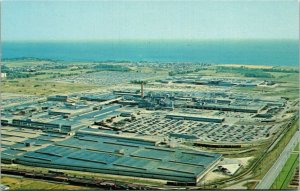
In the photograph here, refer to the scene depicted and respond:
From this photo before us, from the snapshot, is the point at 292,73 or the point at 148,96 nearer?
the point at 148,96

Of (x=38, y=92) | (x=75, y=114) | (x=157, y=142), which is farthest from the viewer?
(x=38, y=92)

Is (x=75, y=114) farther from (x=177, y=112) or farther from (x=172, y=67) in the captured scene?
(x=172, y=67)

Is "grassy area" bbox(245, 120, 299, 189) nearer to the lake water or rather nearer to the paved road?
the paved road

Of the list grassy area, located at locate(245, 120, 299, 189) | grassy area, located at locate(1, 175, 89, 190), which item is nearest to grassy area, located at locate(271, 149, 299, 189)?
grassy area, located at locate(245, 120, 299, 189)

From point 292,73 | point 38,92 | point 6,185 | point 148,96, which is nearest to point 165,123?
point 148,96

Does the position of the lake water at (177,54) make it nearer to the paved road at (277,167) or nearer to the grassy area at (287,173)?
the paved road at (277,167)

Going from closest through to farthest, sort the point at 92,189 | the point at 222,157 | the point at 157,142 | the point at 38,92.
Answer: the point at 92,189
the point at 222,157
the point at 157,142
the point at 38,92

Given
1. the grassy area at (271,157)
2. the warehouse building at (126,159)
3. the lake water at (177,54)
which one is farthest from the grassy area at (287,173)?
the lake water at (177,54)
